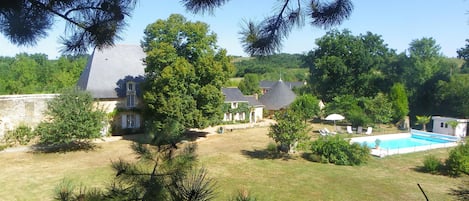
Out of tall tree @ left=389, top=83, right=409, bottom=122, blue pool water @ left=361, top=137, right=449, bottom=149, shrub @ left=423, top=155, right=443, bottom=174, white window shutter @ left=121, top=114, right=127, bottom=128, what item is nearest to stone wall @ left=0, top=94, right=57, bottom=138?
white window shutter @ left=121, top=114, right=127, bottom=128

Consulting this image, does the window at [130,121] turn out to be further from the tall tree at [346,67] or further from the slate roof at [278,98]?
the tall tree at [346,67]

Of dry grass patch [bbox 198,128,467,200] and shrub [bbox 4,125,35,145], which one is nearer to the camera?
dry grass patch [bbox 198,128,467,200]

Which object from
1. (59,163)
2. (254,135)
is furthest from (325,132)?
(59,163)

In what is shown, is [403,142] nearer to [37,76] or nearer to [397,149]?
[397,149]

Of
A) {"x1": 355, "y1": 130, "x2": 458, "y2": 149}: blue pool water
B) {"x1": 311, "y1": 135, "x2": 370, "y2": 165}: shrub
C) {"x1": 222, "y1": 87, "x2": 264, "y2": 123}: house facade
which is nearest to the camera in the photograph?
{"x1": 311, "y1": 135, "x2": 370, "y2": 165}: shrub

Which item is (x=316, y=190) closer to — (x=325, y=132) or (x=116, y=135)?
(x=325, y=132)

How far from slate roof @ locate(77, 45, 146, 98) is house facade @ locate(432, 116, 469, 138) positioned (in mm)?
19738

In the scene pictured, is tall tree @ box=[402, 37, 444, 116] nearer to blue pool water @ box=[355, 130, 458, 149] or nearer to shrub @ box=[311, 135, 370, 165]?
blue pool water @ box=[355, 130, 458, 149]

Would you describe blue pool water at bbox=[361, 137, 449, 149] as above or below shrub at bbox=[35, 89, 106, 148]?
below

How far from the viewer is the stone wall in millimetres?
18406

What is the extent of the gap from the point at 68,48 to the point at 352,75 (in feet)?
99.5

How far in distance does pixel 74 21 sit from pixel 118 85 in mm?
19055

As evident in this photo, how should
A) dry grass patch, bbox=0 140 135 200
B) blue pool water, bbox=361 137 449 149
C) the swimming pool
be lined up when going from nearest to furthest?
dry grass patch, bbox=0 140 135 200 → the swimming pool → blue pool water, bbox=361 137 449 149

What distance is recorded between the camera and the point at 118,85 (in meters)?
21.4
